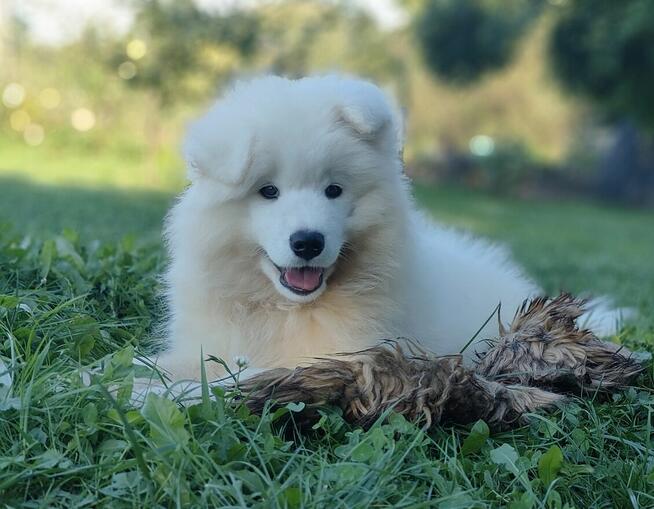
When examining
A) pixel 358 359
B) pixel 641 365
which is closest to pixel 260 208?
pixel 358 359

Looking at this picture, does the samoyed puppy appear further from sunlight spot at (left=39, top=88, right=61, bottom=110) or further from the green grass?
sunlight spot at (left=39, top=88, right=61, bottom=110)

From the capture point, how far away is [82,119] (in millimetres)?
17000

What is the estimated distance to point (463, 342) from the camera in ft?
9.99

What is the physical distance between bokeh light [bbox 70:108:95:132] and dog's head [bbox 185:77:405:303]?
49.0 feet

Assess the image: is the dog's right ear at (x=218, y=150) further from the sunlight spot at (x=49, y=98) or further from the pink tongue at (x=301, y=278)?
the sunlight spot at (x=49, y=98)

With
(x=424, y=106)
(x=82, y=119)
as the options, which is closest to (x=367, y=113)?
(x=82, y=119)

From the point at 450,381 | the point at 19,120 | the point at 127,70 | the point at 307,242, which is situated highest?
the point at 307,242

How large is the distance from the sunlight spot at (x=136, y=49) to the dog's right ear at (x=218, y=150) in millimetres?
A: 9855

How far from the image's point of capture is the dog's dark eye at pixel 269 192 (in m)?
2.68

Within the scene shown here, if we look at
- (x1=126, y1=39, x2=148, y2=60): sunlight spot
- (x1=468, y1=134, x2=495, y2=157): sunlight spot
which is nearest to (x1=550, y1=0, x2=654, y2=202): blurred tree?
(x1=468, y1=134, x2=495, y2=157): sunlight spot

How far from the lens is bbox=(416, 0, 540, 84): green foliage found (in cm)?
1866

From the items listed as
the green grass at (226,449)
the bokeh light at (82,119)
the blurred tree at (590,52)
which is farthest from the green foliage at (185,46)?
the green grass at (226,449)

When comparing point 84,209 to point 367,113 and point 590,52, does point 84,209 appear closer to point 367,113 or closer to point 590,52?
point 367,113

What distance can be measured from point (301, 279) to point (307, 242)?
20 centimetres
